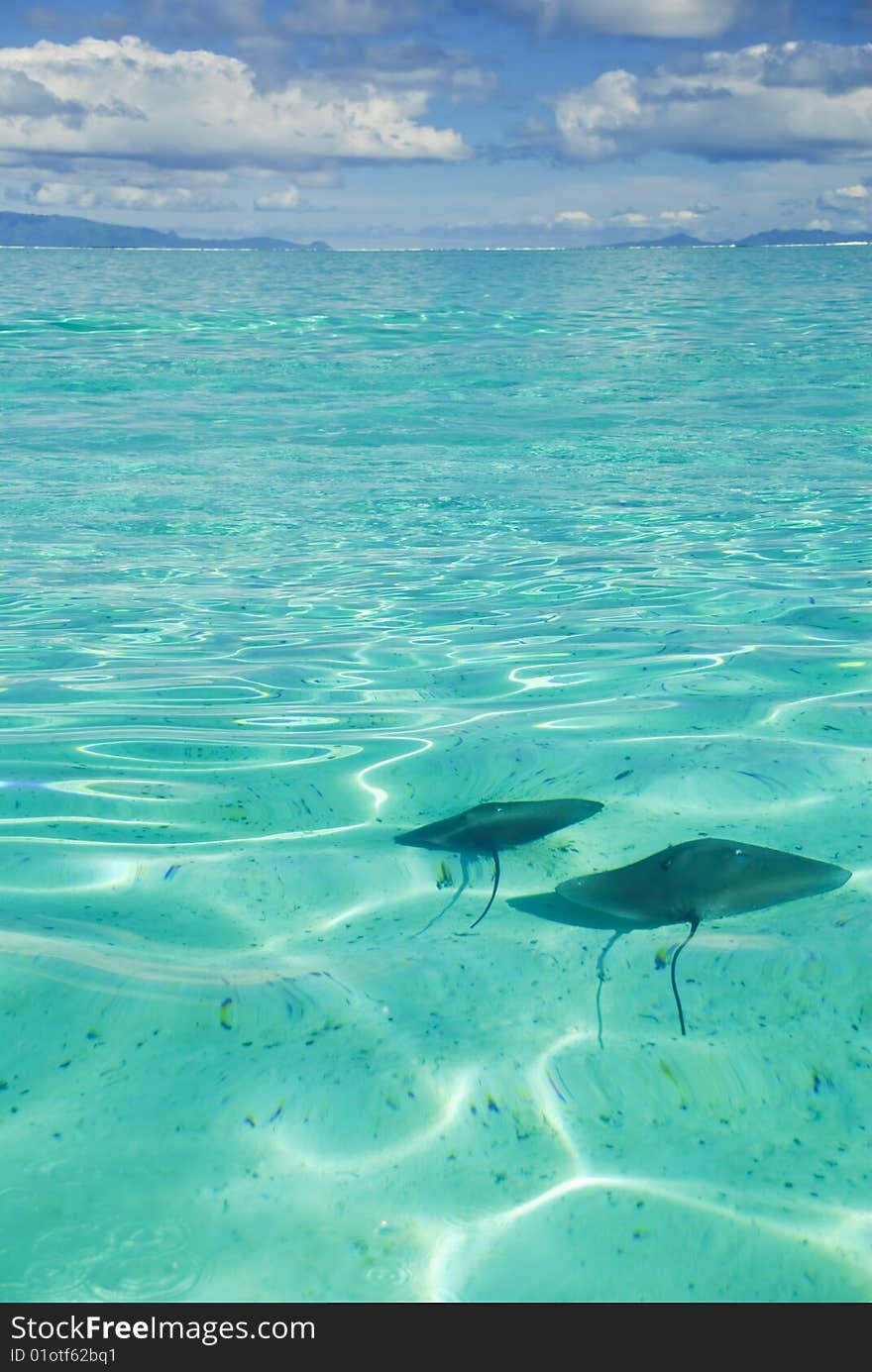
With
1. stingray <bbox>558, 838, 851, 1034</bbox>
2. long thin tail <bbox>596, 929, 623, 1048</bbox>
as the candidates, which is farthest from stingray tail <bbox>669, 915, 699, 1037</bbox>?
long thin tail <bbox>596, 929, 623, 1048</bbox>

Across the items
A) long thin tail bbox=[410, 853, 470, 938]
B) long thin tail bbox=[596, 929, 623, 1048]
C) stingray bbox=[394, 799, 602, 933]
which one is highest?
stingray bbox=[394, 799, 602, 933]

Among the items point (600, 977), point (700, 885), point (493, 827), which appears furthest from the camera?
point (493, 827)

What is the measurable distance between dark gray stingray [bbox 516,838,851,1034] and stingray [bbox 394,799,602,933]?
0.25 metres

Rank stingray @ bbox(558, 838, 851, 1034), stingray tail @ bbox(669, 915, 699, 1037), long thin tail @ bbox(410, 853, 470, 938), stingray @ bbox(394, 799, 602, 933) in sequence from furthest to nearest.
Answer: stingray @ bbox(394, 799, 602, 933) → long thin tail @ bbox(410, 853, 470, 938) → stingray @ bbox(558, 838, 851, 1034) → stingray tail @ bbox(669, 915, 699, 1037)

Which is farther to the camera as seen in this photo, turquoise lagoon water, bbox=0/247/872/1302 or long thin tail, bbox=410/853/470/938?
long thin tail, bbox=410/853/470/938

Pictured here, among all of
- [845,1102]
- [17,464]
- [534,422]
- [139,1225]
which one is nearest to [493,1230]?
[139,1225]

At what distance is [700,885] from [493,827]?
0.50 m

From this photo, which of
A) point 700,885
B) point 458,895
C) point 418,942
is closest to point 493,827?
point 458,895

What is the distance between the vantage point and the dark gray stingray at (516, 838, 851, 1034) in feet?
6.38

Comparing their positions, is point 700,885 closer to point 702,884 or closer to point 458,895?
point 702,884

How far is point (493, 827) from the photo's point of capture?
2.30 metres

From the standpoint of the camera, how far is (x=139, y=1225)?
1322 mm

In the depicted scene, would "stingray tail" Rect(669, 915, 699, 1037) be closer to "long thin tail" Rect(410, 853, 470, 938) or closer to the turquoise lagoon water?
the turquoise lagoon water

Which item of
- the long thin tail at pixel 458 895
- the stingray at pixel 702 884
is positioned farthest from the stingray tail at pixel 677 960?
the long thin tail at pixel 458 895
